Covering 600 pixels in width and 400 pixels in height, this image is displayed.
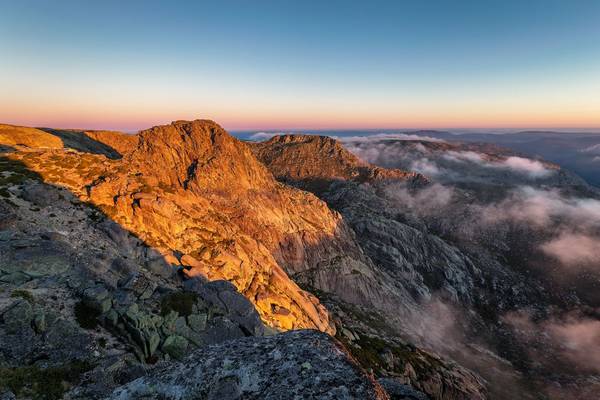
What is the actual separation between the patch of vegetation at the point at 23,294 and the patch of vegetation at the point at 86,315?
2.92m

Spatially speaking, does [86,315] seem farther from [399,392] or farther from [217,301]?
[399,392]

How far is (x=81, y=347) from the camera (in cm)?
2084

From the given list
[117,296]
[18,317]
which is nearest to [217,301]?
[117,296]

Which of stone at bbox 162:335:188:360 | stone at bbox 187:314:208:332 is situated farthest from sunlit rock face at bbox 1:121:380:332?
stone at bbox 162:335:188:360

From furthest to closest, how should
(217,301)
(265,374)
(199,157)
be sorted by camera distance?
1. (199,157)
2. (217,301)
3. (265,374)

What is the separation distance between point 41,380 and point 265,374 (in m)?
14.0

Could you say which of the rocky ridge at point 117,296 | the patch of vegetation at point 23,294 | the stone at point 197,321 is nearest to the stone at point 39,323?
the rocky ridge at point 117,296

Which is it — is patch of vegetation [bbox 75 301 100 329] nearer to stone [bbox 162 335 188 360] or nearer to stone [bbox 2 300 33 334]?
stone [bbox 2 300 33 334]

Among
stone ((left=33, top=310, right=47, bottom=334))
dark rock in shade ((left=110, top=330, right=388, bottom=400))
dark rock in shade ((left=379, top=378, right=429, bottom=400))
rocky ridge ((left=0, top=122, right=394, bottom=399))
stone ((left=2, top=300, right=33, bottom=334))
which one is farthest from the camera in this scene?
stone ((left=33, top=310, right=47, bottom=334))

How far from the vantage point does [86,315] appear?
23750mm

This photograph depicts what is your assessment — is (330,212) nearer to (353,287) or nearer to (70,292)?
(353,287)

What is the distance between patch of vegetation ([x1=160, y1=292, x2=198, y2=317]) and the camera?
29.1m

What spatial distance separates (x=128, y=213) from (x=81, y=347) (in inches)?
1474

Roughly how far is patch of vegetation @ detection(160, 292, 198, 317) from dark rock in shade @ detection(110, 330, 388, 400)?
17.4 meters
